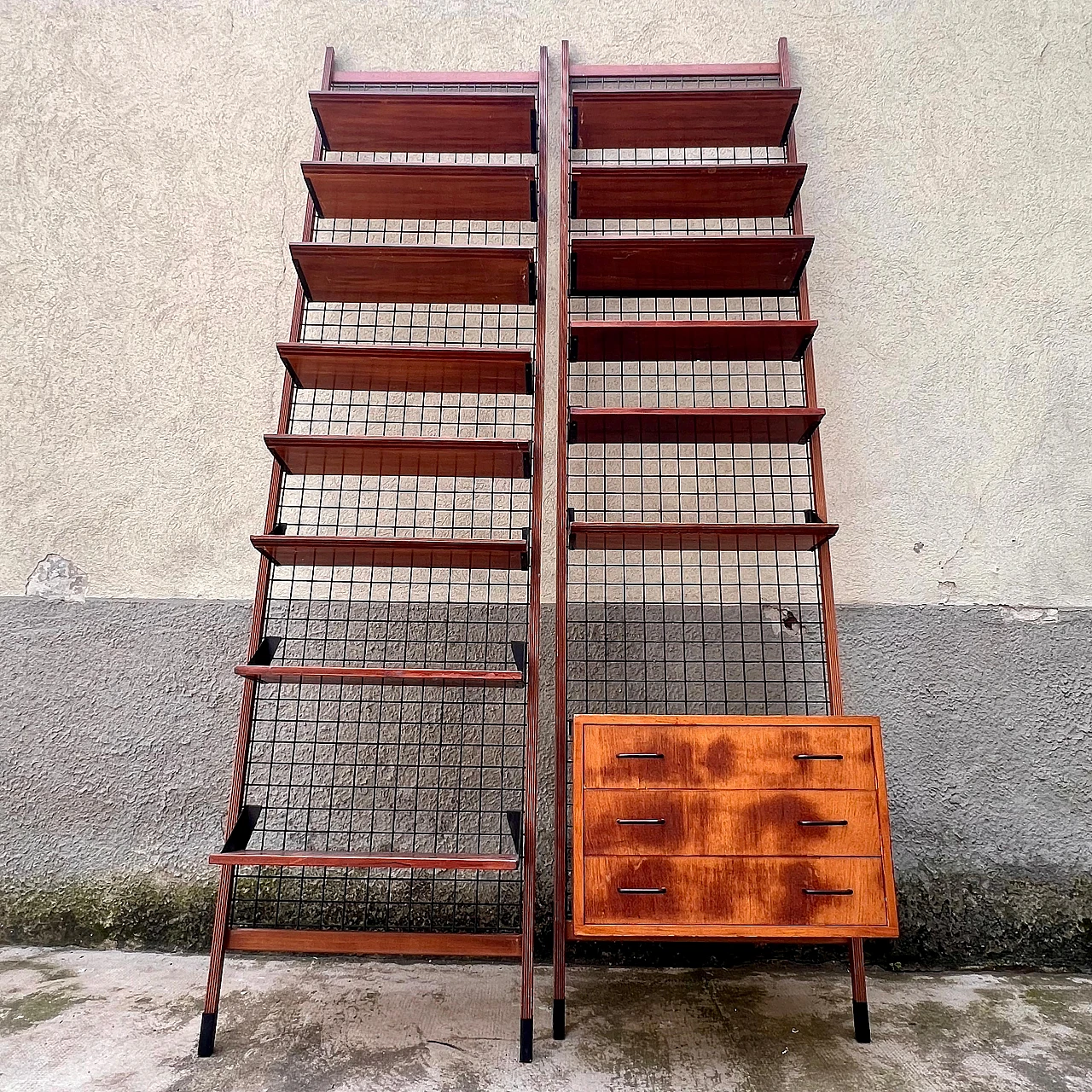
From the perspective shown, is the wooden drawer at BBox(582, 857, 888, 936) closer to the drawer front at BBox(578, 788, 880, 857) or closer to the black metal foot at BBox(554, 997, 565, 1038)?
the drawer front at BBox(578, 788, 880, 857)

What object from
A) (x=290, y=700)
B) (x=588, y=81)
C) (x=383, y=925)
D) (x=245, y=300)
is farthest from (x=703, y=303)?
(x=383, y=925)

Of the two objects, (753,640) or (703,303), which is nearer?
(753,640)

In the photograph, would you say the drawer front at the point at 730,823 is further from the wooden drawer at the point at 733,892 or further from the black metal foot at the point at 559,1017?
the black metal foot at the point at 559,1017

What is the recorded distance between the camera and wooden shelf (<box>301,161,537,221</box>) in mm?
2252

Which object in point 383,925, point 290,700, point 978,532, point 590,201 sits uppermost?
point 590,201

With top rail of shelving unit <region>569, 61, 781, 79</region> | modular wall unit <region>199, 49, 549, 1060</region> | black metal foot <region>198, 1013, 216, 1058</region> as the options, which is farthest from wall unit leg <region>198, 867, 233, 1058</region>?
top rail of shelving unit <region>569, 61, 781, 79</region>

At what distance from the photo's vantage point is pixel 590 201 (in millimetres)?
2400

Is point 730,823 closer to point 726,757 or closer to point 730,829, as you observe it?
point 730,829

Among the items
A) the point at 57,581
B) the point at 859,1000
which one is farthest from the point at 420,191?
the point at 859,1000

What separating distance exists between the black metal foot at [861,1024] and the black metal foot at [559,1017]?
0.69m

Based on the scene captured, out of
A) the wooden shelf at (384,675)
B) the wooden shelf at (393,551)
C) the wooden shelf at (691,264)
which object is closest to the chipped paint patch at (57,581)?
the wooden shelf at (393,551)

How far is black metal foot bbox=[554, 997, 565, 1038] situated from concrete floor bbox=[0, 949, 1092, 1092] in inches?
1.1

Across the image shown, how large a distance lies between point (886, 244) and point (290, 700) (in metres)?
2.51

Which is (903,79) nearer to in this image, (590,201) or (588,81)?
(588,81)
